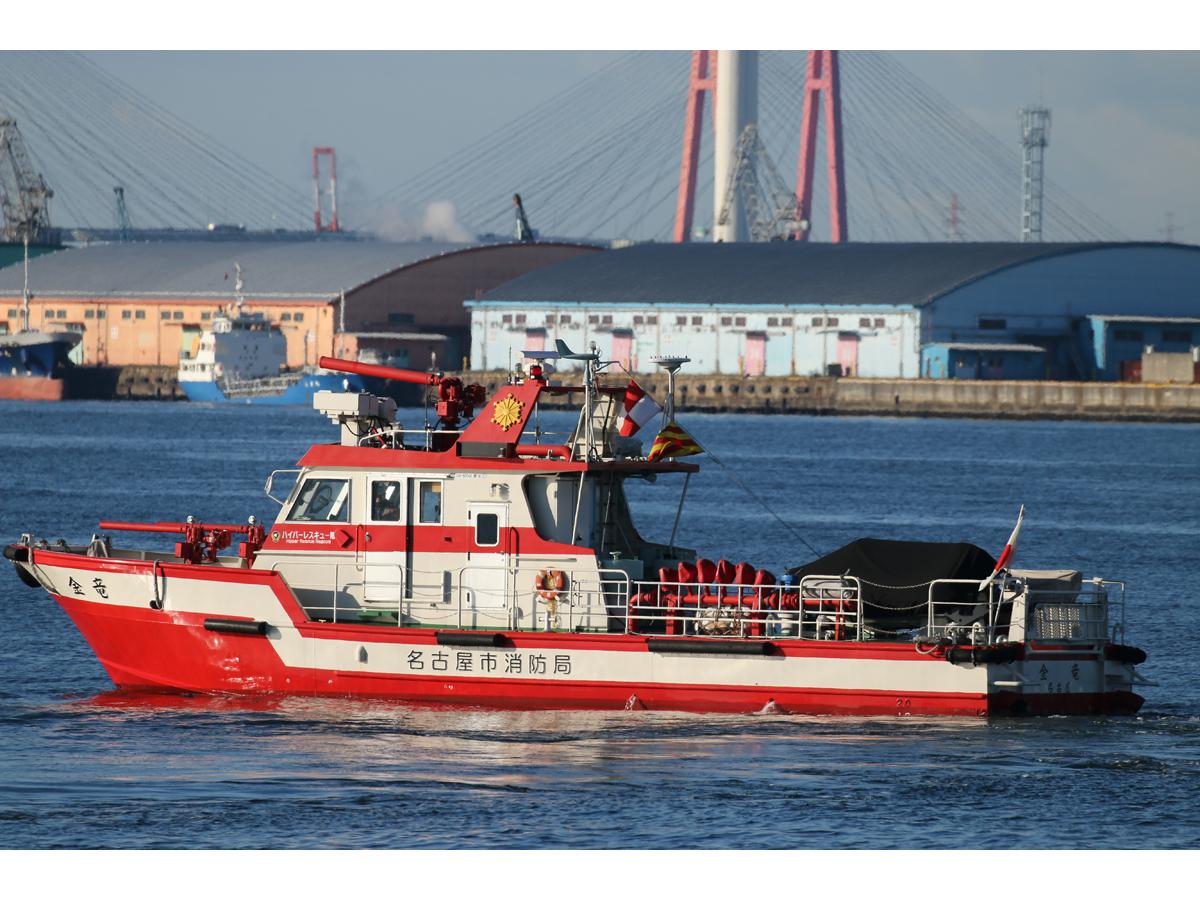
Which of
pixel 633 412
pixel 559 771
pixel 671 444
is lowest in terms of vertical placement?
pixel 559 771

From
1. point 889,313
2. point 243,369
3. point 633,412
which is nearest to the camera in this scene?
point 633,412

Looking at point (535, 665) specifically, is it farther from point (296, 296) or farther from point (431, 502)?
point (296, 296)

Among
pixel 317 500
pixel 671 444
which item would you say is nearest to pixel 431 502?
pixel 317 500

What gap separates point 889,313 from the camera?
101 metres

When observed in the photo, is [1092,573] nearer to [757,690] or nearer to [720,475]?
[757,690]

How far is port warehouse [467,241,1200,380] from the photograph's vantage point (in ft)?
334

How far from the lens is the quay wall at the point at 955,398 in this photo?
98.3 meters

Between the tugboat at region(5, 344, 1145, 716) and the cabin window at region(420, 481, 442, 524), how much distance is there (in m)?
0.02

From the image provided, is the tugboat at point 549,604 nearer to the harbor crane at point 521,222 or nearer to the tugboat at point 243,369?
Answer: the tugboat at point 243,369

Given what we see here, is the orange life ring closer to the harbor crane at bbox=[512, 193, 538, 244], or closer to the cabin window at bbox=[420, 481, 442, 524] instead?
the cabin window at bbox=[420, 481, 442, 524]

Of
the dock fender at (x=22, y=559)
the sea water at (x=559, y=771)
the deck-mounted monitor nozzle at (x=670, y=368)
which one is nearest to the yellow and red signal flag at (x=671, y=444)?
the deck-mounted monitor nozzle at (x=670, y=368)

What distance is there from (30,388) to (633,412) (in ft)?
334

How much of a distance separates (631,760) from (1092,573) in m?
19.0

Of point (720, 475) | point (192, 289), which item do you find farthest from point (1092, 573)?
point (192, 289)
